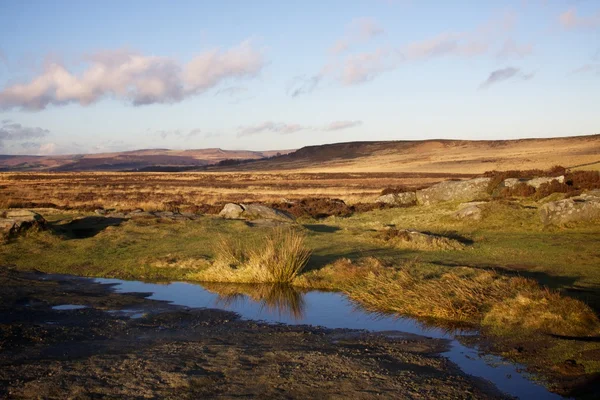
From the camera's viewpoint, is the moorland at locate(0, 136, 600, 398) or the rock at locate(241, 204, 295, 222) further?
the rock at locate(241, 204, 295, 222)

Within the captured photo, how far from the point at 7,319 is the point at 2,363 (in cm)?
290

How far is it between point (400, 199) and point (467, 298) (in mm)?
19885

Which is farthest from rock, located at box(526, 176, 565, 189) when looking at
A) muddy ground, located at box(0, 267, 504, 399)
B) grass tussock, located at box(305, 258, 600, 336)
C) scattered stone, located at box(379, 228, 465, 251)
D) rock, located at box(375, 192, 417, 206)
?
muddy ground, located at box(0, 267, 504, 399)

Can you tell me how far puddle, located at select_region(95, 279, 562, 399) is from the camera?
847cm

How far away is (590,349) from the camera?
9078 mm

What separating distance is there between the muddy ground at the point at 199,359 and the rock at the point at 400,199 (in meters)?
20.5

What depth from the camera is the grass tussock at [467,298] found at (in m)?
10.5

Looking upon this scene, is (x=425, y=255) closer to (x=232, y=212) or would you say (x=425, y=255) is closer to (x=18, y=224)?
(x=232, y=212)

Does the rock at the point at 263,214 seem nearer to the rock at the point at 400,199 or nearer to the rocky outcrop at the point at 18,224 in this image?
the rock at the point at 400,199

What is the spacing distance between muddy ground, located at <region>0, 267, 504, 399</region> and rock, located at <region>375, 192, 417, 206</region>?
67.2 feet

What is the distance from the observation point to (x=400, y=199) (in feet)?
104

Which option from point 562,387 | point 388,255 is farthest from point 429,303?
point 388,255

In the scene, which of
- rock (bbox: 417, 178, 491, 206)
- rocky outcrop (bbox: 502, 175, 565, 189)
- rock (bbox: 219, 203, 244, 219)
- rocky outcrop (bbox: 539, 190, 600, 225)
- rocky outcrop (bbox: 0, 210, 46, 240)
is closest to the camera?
rocky outcrop (bbox: 0, 210, 46, 240)

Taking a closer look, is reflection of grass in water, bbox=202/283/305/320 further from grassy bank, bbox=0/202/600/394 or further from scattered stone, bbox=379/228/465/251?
scattered stone, bbox=379/228/465/251
